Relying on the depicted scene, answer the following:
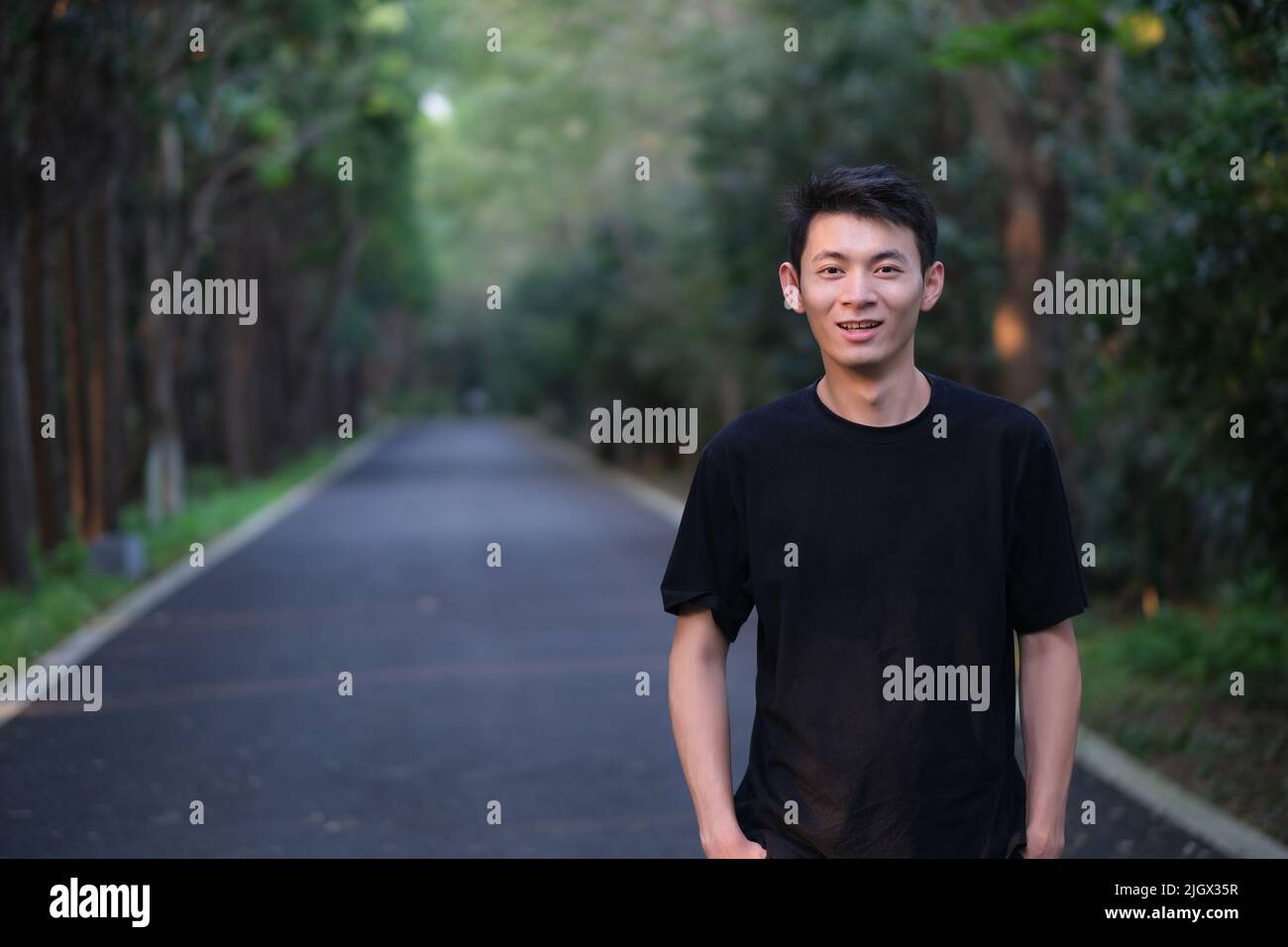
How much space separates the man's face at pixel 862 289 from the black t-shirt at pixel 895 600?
0.41ft

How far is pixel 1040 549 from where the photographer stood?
10.2 ft

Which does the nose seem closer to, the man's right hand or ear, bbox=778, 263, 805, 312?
ear, bbox=778, 263, 805, 312

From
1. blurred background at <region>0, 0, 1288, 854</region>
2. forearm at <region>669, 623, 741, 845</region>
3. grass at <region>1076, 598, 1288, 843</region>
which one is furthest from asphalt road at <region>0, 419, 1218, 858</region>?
forearm at <region>669, 623, 741, 845</region>

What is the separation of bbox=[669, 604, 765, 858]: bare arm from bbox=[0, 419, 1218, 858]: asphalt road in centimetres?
409

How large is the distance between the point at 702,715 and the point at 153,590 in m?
14.6

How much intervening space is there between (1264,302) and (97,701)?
7.15m

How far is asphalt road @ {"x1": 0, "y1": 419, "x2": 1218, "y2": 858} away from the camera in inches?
296

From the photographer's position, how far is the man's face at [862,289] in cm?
308

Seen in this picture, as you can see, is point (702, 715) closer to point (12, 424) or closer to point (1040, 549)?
point (1040, 549)

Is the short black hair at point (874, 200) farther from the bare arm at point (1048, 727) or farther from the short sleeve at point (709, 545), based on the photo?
the bare arm at point (1048, 727)

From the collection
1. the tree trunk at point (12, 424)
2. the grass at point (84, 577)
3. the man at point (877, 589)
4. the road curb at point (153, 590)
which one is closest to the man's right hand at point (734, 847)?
the man at point (877, 589)

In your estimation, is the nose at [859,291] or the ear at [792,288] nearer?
the nose at [859,291]

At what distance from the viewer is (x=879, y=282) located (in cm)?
310

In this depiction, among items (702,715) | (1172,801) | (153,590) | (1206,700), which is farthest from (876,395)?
(153,590)
